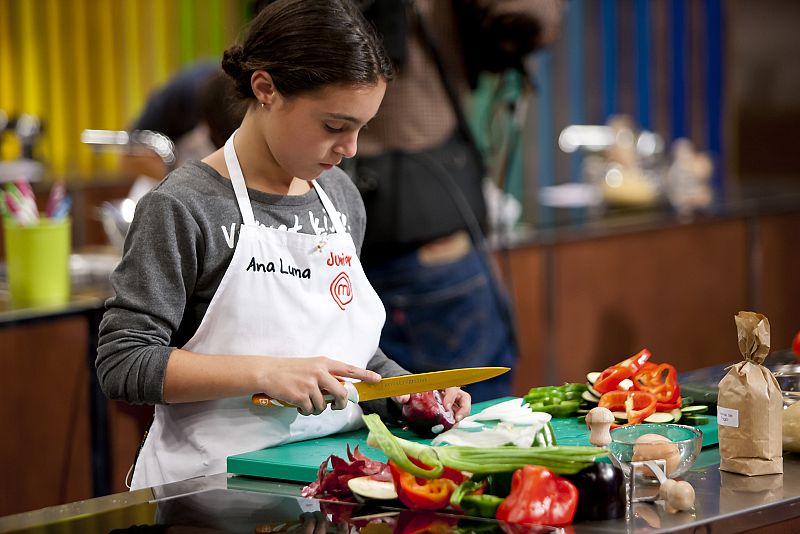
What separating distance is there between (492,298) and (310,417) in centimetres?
112

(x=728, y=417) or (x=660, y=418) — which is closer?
(x=728, y=417)

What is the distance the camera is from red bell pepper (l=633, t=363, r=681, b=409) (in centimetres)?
164

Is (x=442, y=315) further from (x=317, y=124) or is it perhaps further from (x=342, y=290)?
(x=317, y=124)

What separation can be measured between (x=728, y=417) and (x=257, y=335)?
1.89 ft

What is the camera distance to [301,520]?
4.20 ft

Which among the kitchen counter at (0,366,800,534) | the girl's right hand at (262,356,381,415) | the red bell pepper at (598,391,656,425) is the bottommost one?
the kitchen counter at (0,366,800,534)

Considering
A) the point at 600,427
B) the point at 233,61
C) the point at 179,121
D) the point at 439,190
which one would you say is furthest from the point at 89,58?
the point at 600,427

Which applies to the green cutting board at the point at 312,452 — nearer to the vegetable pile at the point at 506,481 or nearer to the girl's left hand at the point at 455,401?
the girl's left hand at the point at 455,401

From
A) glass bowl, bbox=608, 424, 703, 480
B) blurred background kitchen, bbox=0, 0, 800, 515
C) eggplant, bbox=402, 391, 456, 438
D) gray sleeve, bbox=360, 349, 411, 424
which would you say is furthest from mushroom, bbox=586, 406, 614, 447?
blurred background kitchen, bbox=0, 0, 800, 515

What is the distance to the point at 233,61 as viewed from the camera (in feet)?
5.51

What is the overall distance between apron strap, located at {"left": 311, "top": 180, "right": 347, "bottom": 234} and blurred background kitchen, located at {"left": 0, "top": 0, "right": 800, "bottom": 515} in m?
1.15

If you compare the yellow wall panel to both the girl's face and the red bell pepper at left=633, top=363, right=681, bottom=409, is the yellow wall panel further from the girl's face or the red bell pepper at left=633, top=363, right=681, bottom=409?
the red bell pepper at left=633, top=363, right=681, bottom=409

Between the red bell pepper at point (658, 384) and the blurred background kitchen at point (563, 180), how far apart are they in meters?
1.28

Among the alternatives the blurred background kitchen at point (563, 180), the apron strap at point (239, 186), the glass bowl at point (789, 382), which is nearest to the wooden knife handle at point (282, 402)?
the apron strap at point (239, 186)
